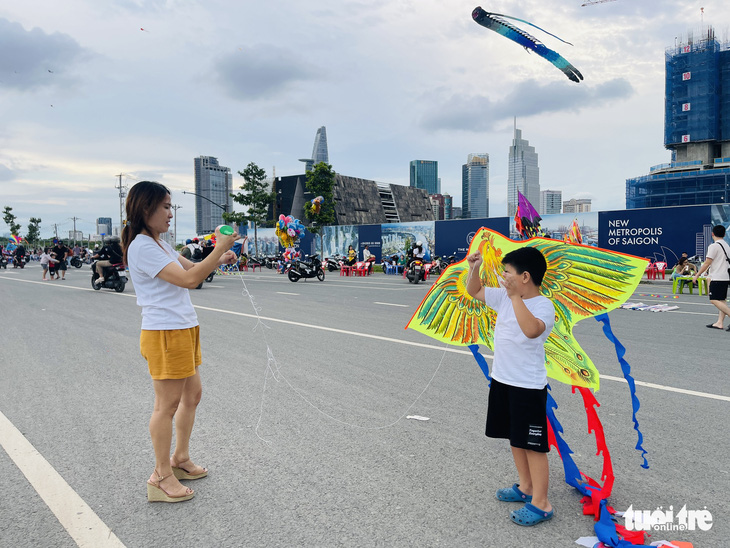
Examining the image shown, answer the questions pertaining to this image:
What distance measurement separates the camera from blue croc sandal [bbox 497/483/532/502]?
9.17 ft

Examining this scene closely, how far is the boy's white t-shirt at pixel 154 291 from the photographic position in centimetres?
278

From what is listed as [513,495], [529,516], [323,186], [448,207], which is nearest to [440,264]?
[323,186]

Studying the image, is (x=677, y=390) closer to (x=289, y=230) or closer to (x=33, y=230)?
(x=289, y=230)

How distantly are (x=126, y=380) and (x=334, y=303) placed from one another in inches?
297

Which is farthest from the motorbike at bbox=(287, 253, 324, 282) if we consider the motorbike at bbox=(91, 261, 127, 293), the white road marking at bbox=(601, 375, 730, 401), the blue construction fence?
the white road marking at bbox=(601, 375, 730, 401)

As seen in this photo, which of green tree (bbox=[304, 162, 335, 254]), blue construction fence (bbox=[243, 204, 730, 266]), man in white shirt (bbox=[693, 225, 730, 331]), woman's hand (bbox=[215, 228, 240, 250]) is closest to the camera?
woman's hand (bbox=[215, 228, 240, 250])

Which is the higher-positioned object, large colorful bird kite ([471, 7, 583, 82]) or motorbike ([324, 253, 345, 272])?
large colorful bird kite ([471, 7, 583, 82])

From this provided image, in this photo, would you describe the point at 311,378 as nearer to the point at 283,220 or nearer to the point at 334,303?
the point at 334,303

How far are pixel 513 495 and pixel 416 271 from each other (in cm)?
1671

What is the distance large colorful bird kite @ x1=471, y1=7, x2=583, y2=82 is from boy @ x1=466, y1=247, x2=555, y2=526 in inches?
76.5

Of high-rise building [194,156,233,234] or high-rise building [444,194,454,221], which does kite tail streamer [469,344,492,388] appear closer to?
high-rise building [194,156,233,234]

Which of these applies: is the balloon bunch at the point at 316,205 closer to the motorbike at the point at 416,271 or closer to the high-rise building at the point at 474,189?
the motorbike at the point at 416,271

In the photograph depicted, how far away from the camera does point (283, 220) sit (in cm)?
2705

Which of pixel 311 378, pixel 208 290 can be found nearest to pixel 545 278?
pixel 311 378
